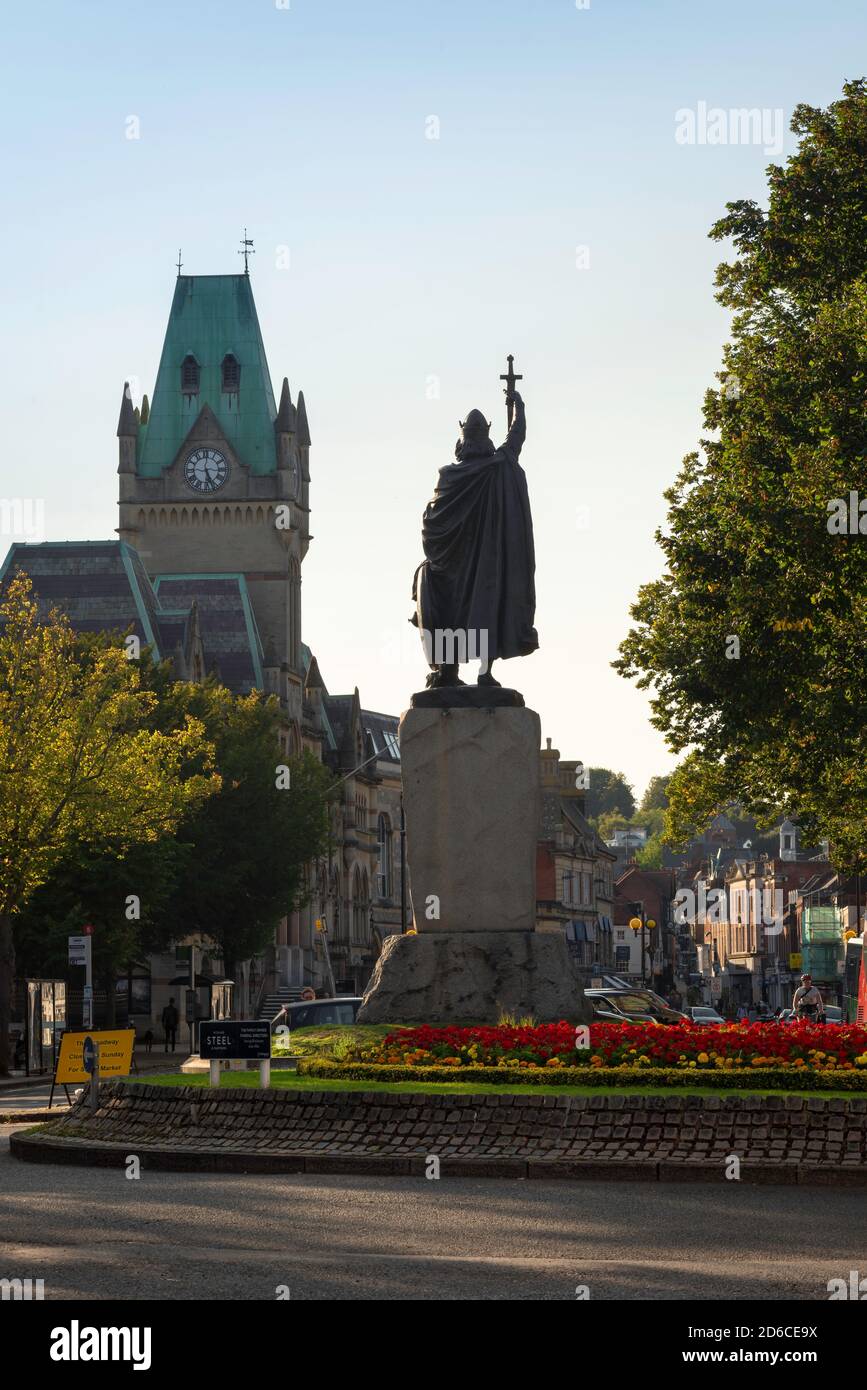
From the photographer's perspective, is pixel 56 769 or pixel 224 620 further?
pixel 224 620

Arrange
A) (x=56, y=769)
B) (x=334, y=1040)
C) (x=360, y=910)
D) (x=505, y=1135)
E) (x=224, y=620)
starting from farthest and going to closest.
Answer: (x=360, y=910) → (x=224, y=620) → (x=56, y=769) → (x=334, y=1040) → (x=505, y=1135)

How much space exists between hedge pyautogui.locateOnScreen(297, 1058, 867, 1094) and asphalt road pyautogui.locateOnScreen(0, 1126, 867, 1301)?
1.65 m

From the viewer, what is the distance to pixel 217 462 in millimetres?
134000

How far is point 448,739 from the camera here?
77.5ft

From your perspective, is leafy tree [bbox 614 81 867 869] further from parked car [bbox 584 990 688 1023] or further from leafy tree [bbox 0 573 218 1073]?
leafy tree [bbox 0 573 218 1073]

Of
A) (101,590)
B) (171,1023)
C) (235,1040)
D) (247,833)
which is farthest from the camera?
(101,590)

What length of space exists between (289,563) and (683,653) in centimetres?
9156

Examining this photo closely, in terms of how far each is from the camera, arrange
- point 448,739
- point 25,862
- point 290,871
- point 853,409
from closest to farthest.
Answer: point 448,739 < point 853,409 < point 25,862 < point 290,871

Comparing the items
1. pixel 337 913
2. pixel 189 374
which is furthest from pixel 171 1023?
pixel 337 913

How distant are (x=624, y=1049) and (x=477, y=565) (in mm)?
5923

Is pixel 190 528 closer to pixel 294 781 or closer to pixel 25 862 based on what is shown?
pixel 294 781

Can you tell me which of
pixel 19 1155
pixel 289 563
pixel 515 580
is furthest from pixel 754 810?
pixel 289 563

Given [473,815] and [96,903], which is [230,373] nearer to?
[96,903]
